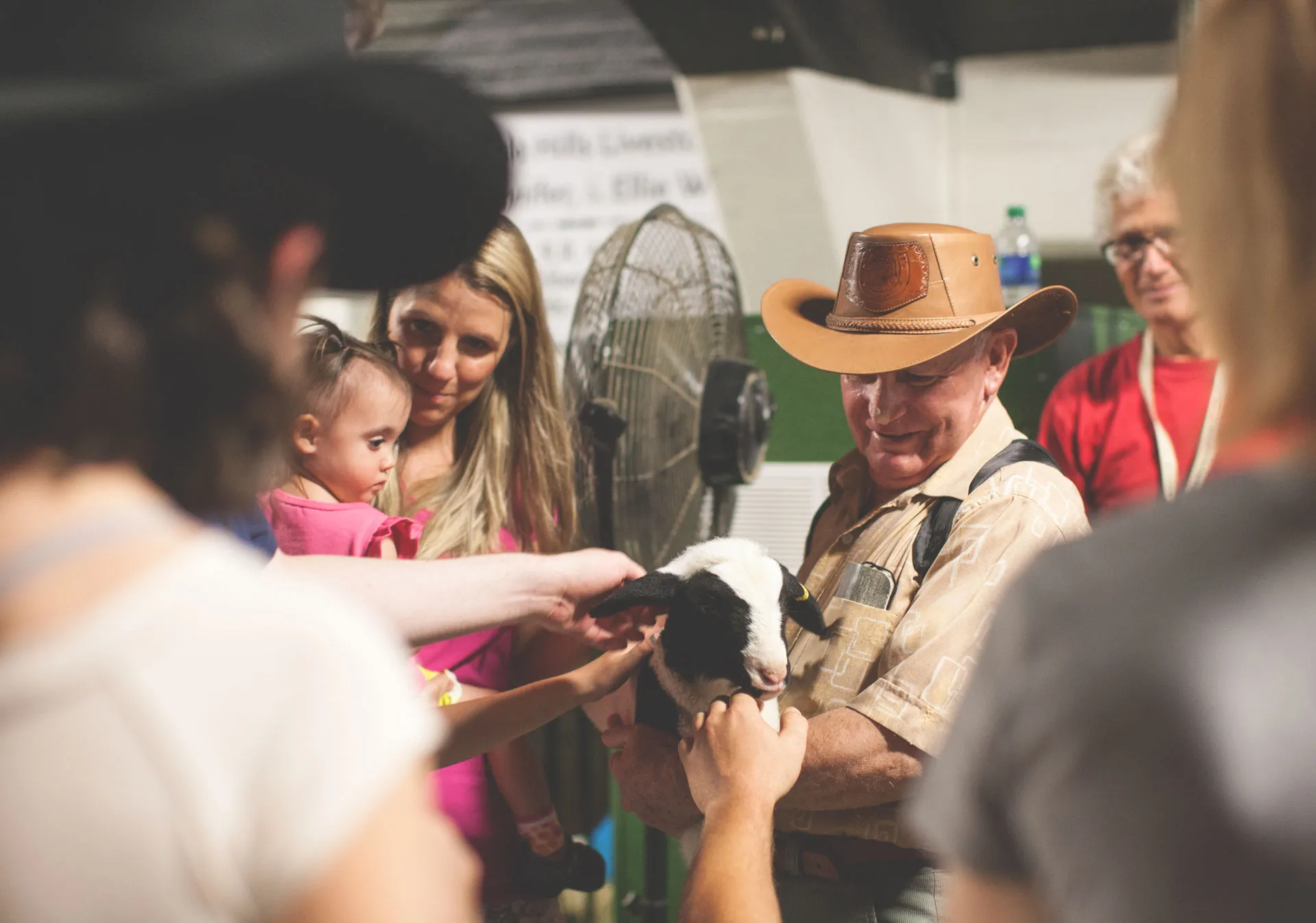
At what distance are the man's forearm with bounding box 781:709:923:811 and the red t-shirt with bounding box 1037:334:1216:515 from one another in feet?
5.58

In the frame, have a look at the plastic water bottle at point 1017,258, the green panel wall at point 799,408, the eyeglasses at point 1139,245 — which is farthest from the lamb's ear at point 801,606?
the plastic water bottle at point 1017,258

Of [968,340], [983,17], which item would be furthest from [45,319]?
[983,17]

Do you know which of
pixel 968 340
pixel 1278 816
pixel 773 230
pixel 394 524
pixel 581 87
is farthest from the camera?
pixel 581 87

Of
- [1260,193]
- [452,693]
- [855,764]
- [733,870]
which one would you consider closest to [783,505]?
[452,693]

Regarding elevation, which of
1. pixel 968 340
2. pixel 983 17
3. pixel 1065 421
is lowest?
pixel 1065 421

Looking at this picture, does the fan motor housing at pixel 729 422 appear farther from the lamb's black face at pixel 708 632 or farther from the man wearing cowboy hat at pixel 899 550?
the lamb's black face at pixel 708 632

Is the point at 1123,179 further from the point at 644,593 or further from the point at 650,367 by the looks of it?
the point at 644,593

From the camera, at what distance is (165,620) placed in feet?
2.15

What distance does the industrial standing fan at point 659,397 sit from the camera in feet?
8.70

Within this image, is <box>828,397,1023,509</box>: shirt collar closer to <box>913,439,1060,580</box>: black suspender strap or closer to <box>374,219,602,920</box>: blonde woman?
<box>913,439,1060,580</box>: black suspender strap

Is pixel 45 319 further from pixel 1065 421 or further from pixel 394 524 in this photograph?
pixel 1065 421

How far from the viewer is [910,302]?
202 cm

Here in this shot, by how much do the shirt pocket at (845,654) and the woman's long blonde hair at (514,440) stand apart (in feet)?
2.71

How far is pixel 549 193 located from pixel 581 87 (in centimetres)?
41
